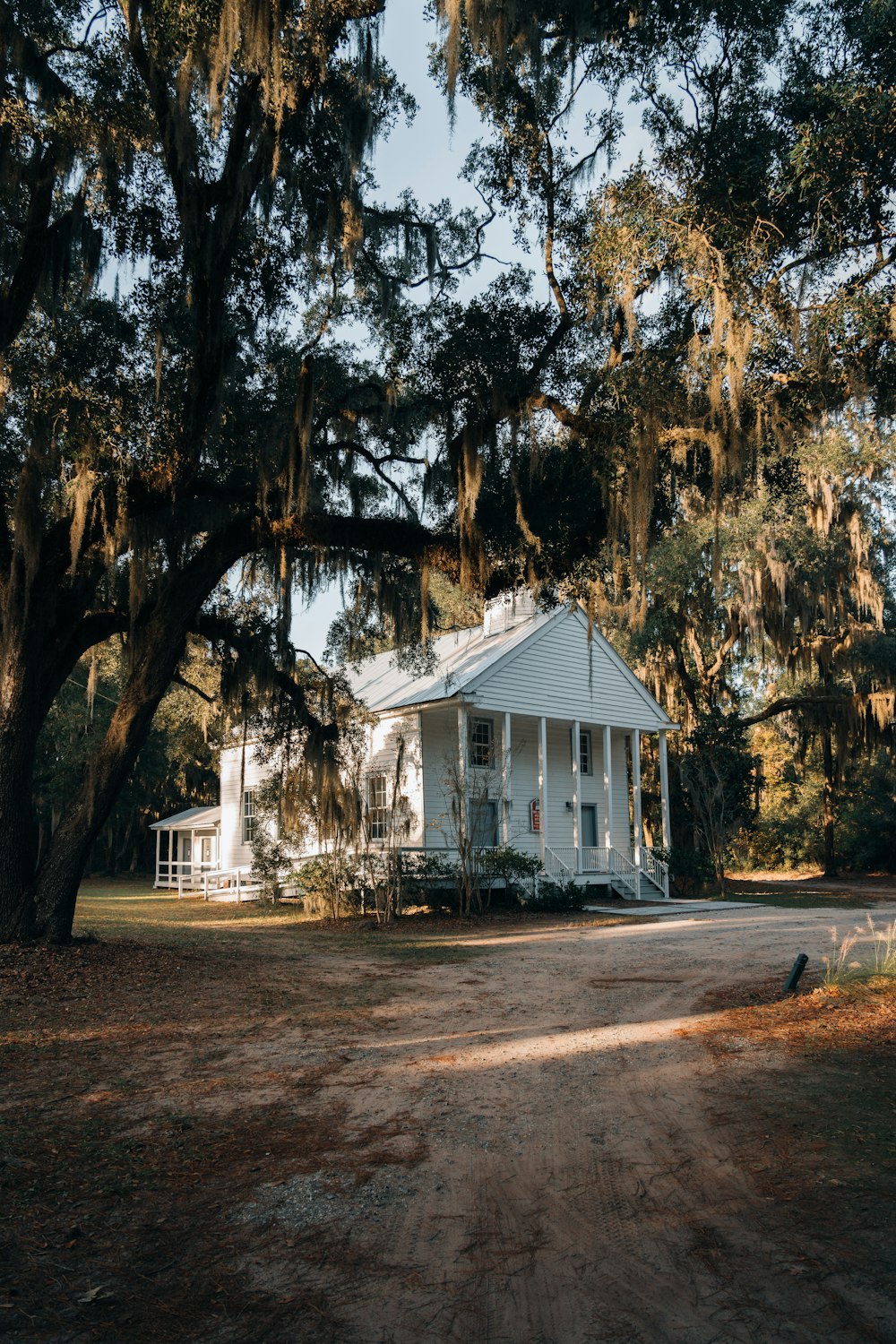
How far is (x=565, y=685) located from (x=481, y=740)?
251cm

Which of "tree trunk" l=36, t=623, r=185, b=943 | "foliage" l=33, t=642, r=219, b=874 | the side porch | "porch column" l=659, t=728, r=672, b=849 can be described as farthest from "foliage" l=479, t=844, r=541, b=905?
the side porch

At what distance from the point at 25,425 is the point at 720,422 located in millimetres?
7466

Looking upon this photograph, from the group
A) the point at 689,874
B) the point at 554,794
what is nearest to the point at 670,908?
the point at 554,794

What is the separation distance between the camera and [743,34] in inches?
354

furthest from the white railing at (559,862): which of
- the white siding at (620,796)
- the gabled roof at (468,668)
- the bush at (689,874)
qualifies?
the gabled roof at (468,668)

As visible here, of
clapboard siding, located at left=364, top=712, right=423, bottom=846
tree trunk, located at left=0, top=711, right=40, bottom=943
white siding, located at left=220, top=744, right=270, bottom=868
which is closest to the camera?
tree trunk, located at left=0, top=711, right=40, bottom=943

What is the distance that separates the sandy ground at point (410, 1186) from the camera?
2994 millimetres

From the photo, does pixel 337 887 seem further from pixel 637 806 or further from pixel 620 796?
pixel 620 796

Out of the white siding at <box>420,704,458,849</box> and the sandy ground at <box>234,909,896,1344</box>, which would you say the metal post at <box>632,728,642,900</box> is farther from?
the sandy ground at <box>234,909,896,1344</box>

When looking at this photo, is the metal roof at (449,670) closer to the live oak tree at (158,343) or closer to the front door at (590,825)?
the front door at (590,825)

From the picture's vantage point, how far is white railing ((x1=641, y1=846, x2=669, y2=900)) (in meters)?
23.0

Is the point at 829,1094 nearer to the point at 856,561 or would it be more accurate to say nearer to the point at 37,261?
the point at 37,261

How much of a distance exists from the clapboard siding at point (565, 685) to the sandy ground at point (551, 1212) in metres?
13.8

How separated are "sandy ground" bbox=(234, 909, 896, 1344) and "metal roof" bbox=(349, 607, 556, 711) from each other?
44.1 ft
